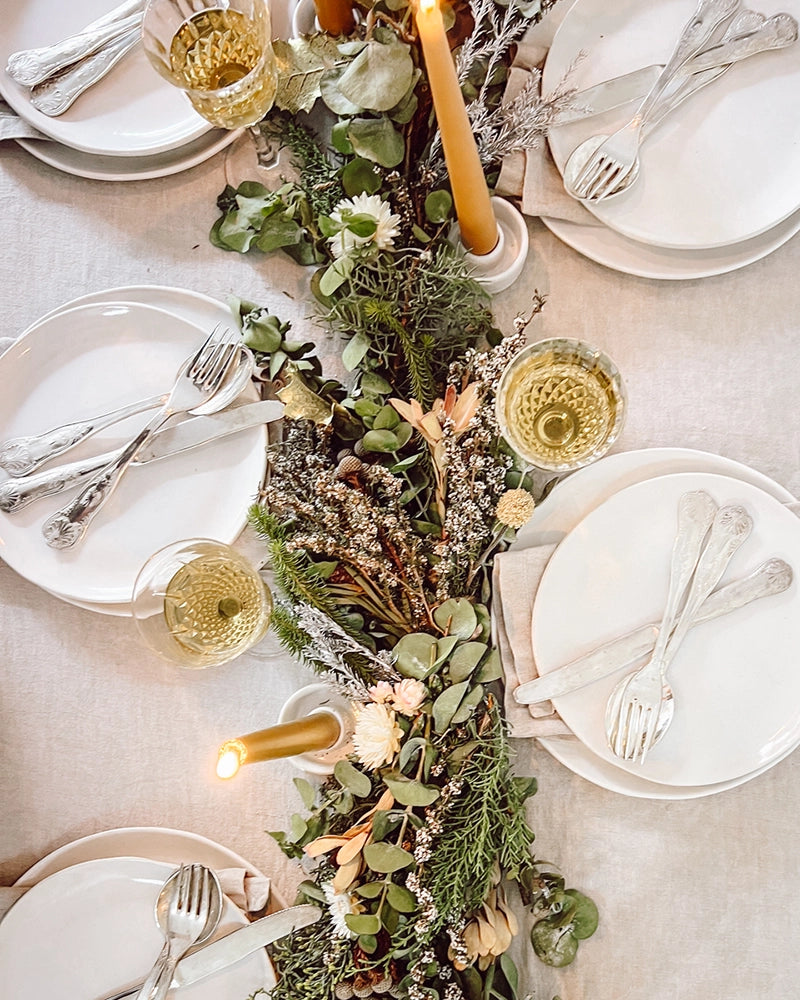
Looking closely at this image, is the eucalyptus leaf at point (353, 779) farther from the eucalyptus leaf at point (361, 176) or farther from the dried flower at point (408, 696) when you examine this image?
the eucalyptus leaf at point (361, 176)

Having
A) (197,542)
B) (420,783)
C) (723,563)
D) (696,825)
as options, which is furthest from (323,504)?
(696,825)

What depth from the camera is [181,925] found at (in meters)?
0.81

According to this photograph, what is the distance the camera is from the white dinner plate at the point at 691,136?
807 millimetres

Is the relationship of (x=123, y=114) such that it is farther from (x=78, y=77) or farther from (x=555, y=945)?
(x=555, y=945)

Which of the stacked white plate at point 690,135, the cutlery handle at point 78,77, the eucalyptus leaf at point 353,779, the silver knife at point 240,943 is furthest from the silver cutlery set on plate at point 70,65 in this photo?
the silver knife at point 240,943

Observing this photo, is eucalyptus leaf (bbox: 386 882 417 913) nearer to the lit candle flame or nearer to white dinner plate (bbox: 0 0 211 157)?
the lit candle flame

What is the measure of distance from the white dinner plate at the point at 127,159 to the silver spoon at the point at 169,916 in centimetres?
67

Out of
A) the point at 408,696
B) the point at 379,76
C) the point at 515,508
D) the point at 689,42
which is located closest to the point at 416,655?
the point at 408,696

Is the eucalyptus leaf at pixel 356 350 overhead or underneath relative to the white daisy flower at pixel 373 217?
underneath

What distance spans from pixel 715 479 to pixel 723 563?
7 centimetres

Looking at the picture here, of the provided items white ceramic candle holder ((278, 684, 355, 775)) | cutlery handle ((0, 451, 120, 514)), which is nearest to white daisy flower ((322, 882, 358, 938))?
white ceramic candle holder ((278, 684, 355, 775))

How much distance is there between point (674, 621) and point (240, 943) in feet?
1.54

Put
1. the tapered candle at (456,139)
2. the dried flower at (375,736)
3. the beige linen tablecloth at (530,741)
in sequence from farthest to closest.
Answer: the beige linen tablecloth at (530,741) < the dried flower at (375,736) < the tapered candle at (456,139)

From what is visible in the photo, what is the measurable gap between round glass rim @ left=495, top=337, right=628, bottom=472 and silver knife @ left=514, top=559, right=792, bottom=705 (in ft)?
0.53
